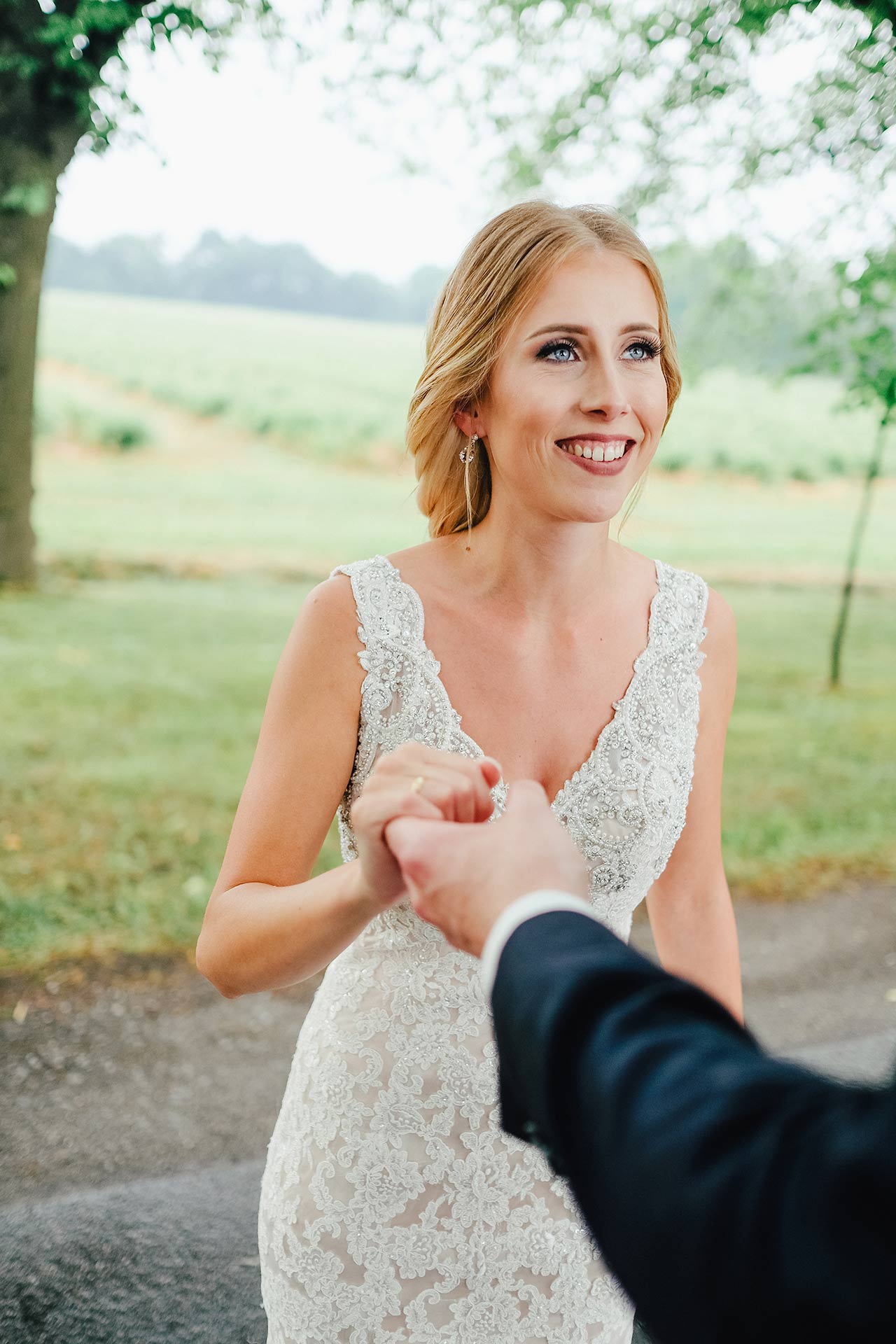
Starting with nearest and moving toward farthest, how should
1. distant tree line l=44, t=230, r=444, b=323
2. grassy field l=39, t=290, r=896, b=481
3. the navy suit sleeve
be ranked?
the navy suit sleeve, distant tree line l=44, t=230, r=444, b=323, grassy field l=39, t=290, r=896, b=481

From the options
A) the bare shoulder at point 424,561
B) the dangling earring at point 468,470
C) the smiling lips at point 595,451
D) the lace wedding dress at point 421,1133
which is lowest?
the lace wedding dress at point 421,1133

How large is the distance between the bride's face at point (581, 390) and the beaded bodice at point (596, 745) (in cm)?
32

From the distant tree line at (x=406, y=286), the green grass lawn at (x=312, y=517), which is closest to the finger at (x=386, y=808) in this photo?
the distant tree line at (x=406, y=286)

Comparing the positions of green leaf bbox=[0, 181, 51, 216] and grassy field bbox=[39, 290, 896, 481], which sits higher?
green leaf bbox=[0, 181, 51, 216]

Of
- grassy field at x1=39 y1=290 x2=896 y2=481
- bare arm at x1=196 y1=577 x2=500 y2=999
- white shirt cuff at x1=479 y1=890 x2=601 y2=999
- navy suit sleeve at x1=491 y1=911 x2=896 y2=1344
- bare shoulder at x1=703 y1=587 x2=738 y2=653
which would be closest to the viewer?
navy suit sleeve at x1=491 y1=911 x2=896 y2=1344

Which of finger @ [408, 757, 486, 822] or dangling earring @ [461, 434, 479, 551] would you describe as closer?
finger @ [408, 757, 486, 822]

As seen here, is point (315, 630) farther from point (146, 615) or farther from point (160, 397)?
point (160, 397)

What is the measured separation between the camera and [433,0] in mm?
5148

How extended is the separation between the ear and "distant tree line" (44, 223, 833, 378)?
14.2ft

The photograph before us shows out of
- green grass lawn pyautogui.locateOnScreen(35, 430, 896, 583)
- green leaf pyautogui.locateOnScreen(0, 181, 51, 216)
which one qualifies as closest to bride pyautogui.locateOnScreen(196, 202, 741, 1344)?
green leaf pyautogui.locateOnScreen(0, 181, 51, 216)

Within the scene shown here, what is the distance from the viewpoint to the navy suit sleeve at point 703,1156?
1.68ft

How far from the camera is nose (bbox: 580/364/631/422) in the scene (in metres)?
1.71

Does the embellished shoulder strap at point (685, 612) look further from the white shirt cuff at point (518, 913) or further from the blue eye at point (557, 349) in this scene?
the white shirt cuff at point (518, 913)

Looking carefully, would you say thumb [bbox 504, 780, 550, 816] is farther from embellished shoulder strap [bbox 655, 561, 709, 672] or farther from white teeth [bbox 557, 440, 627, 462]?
embellished shoulder strap [bbox 655, 561, 709, 672]
